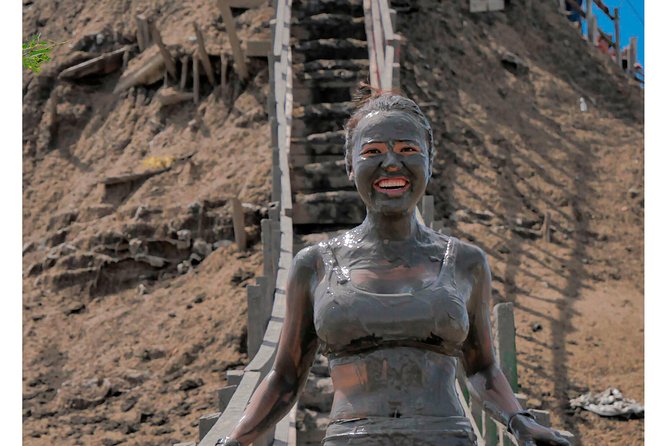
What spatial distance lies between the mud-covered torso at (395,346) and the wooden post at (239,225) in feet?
51.4

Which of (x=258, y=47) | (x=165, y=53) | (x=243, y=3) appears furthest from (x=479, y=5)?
(x=258, y=47)

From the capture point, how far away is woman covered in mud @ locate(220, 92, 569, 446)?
4383mm

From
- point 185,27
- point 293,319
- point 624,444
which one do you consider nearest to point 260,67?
point 185,27

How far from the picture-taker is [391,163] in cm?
456

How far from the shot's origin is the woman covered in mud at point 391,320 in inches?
173

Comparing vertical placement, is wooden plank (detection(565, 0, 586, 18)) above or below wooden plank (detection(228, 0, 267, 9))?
below

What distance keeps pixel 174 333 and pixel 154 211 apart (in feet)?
11.5

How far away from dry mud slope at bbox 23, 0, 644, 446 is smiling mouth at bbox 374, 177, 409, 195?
499 inches

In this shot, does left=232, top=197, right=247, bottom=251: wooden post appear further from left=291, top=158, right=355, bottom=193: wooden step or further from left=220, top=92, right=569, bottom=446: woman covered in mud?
left=220, top=92, right=569, bottom=446: woman covered in mud

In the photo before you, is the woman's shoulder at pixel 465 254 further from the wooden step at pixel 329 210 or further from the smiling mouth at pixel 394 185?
the wooden step at pixel 329 210

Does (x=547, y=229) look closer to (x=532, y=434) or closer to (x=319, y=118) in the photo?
(x=319, y=118)

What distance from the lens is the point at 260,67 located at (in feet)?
80.3

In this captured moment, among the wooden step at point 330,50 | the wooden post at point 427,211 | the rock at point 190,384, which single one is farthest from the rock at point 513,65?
the wooden post at point 427,211

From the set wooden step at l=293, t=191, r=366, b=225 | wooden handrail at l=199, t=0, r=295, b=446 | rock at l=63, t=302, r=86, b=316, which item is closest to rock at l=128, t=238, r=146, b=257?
rock at l=63, t=302, r=86, b=316
